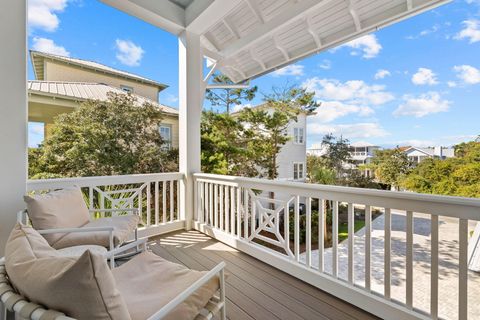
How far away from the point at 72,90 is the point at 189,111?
3.72 meters

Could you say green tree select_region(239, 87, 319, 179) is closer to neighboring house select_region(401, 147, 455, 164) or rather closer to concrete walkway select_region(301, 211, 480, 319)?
concrete walkway select_region(301, 211, 480, 319)

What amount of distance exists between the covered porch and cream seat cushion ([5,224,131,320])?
139 centimetres

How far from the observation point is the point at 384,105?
17.5 feet

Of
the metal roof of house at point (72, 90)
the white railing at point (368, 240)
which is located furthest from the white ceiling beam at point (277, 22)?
the metal roof of house at point (72, 90)

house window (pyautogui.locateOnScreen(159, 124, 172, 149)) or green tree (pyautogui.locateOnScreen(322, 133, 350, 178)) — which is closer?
green tree (pyautogui.locateOnScreen(322, 133, 350, 178))

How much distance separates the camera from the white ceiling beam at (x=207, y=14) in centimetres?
315

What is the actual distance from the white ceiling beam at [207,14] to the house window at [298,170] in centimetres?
517

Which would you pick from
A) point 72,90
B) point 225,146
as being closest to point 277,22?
point 225,146

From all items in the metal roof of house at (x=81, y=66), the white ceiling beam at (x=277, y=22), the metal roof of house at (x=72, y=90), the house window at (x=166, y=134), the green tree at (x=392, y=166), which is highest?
the metal roof of house at (x=81, y=66)

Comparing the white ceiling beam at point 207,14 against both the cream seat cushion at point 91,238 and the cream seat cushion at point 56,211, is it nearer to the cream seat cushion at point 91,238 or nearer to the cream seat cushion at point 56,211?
the cream seat cushion at point 56,211

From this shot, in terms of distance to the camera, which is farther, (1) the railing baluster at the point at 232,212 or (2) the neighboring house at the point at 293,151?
(2) the neighboring house at the point at 293,151

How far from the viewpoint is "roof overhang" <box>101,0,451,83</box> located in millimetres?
3123

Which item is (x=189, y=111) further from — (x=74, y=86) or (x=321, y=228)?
(x=74, y=86)

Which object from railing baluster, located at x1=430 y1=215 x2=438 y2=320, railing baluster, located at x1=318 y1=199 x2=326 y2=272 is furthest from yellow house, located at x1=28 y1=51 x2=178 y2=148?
railing baluster, located at x1=430 y1=215 x2=438 y2=320
